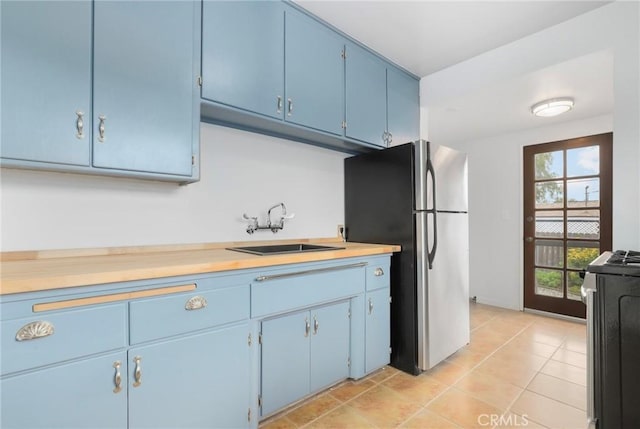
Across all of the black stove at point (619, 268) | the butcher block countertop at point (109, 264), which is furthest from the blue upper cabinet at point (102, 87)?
the black stove at point (619, 268)

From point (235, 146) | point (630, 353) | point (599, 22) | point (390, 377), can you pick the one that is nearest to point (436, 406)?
point (390, 377)

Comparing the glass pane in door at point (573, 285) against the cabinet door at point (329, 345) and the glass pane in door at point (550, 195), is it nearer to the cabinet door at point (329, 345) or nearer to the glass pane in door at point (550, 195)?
the glass pane in door at point (550, 195)

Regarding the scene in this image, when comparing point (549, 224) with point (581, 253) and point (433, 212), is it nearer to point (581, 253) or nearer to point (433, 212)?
point (581, 253)

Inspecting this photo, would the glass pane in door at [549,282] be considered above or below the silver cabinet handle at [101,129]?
below

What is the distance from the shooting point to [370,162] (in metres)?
2.56

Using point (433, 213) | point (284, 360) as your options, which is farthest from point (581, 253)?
point (284, 360)

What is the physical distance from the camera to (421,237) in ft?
7.23

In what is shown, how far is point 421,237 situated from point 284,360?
4.01 ft

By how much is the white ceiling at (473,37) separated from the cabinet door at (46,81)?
1.34 metres

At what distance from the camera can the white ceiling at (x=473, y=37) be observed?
6.57 ft

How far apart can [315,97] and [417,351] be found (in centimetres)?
193

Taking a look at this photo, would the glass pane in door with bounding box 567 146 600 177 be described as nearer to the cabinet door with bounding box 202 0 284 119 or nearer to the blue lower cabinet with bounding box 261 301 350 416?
the blue lower cabinet with bounding box 261 301 350 416

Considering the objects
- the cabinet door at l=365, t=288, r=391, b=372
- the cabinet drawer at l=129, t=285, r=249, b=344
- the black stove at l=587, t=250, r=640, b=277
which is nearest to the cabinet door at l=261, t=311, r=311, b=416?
the cabinet drawer at l=129, t=285, r=249, b=344

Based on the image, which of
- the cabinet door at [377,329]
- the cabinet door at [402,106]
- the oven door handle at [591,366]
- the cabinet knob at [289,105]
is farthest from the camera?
the cabinet door at [402,106]
